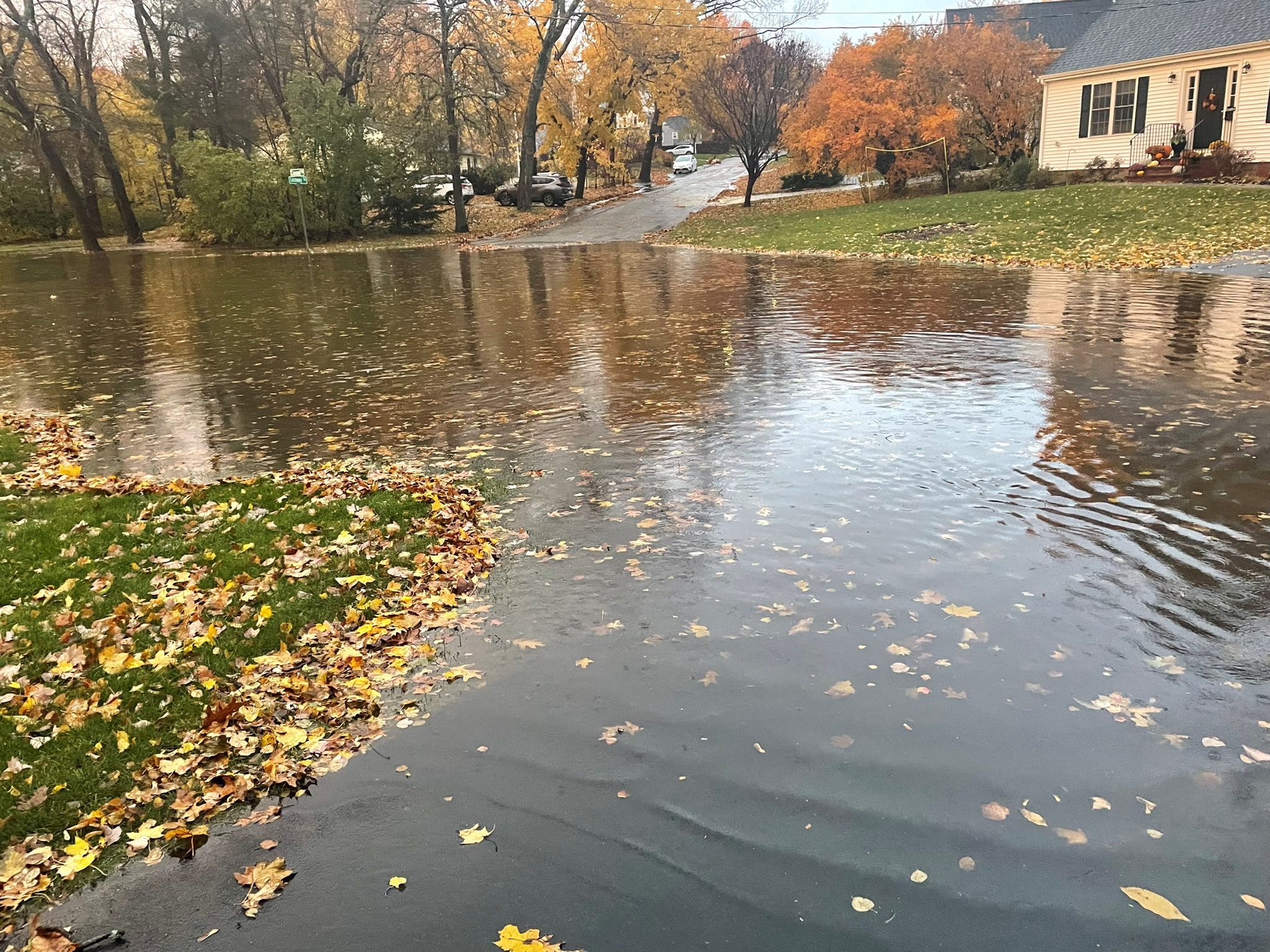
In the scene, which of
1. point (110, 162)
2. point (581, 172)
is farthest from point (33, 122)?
point (581, 172)

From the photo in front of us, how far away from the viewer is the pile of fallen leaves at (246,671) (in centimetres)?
336

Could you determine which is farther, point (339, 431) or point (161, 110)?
point (161, 110)

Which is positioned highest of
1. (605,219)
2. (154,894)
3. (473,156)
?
(473,156)

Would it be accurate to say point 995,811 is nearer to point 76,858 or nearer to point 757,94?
point 76,858

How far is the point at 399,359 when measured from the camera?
12234 mm

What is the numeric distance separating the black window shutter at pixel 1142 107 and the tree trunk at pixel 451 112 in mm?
24070

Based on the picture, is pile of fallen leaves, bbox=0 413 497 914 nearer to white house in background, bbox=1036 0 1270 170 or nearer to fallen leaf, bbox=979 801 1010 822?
fallen leaf, bbox=979 801 1010 822

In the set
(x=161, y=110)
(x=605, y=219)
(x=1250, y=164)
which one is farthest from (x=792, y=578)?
(x=161, y=110)

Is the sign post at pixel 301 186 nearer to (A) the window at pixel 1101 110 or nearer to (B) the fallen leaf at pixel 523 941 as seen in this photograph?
(A) the window at pixel 1101 110

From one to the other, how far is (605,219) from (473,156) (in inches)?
563

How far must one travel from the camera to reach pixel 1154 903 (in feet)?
9.37

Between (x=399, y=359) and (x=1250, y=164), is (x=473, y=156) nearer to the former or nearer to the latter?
(x=1250, y=164)

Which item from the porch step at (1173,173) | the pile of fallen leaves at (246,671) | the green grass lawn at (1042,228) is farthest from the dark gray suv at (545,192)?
the pile of fallen leaves at (246,671)

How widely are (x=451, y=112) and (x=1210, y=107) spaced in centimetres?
2600
